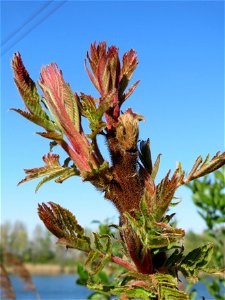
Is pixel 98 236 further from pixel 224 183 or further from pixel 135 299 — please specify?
pixel 224 183

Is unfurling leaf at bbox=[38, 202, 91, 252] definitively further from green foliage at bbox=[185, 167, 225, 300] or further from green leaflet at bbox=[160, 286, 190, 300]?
green foliage at bbox=[185, 167, 225, 300]

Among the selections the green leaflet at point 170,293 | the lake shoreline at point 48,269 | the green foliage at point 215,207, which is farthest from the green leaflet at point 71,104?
the lake shoreline at point 48,269

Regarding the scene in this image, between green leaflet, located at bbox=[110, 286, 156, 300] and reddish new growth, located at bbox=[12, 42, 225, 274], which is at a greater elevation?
reddish new growth, located at bbox=[12, 42, 225, 274]

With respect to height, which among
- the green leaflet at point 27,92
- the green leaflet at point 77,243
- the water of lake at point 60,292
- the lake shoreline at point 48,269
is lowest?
the water of lake at point 60,292

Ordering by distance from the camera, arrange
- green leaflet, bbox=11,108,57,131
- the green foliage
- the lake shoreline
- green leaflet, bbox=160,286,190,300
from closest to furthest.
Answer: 1. green leaflet, bbox=160,286,190,300
2. green leaflet, bbox=11,108,57,131
3. the green foliage
4. the lake shoreline

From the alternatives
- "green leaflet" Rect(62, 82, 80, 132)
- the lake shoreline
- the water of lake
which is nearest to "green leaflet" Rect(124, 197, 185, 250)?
"green leaflet" Rect(62, 82, 80, 132)

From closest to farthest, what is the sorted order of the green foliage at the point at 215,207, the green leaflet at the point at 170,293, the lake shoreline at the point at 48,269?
the green leaflet at the point at 170,293, the green foliage at the point at 215,207, the lake shoreline at the point at 48,269

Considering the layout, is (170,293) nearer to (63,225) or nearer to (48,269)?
(63,225)

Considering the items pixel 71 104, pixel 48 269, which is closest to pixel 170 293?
pixel 71 104

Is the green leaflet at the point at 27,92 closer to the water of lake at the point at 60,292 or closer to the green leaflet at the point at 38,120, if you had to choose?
the green leaflet at the point at 38,120

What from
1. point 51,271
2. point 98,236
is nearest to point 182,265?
point 98,236

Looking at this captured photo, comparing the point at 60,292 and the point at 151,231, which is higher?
the point at 151,231
